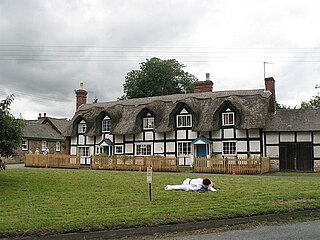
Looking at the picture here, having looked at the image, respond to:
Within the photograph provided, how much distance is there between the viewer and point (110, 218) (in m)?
10.0

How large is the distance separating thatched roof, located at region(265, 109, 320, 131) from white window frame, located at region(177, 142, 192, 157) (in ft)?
23.0

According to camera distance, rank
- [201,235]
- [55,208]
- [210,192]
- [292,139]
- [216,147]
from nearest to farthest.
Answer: [201,235] → [55,208] → [210,192] → [292,139] → [216,147]

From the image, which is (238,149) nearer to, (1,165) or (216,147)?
(216,147)

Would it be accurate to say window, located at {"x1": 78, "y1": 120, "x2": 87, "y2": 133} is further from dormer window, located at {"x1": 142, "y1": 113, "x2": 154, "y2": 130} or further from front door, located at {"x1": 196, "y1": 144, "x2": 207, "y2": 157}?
front door, located at {"x1": 196, "y1": 144, "x2": 207, "y2": 157}

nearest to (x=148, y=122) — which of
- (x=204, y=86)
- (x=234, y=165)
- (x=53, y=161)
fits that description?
(x=204, y=86)

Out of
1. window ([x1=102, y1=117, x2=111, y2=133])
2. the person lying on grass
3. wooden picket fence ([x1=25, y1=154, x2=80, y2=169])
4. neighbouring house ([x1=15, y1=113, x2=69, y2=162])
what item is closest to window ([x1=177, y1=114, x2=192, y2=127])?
window ([x1=102, y1=117, x2=111, y2=133])

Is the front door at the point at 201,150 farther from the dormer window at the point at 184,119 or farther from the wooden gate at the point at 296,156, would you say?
the wooden gate at the point at 296,156

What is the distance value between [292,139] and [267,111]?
330cm

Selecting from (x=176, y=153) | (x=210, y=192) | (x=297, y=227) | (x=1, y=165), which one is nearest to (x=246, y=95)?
(x=176, y=153)

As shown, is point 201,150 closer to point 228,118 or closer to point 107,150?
point 228,118

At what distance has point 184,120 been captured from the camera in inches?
1385

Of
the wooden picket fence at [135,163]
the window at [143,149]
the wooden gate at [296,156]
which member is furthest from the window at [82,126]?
the wooden gate at [296,156]

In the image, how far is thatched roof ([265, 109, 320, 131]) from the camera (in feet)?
100

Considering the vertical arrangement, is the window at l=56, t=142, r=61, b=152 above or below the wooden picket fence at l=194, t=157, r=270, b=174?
above
